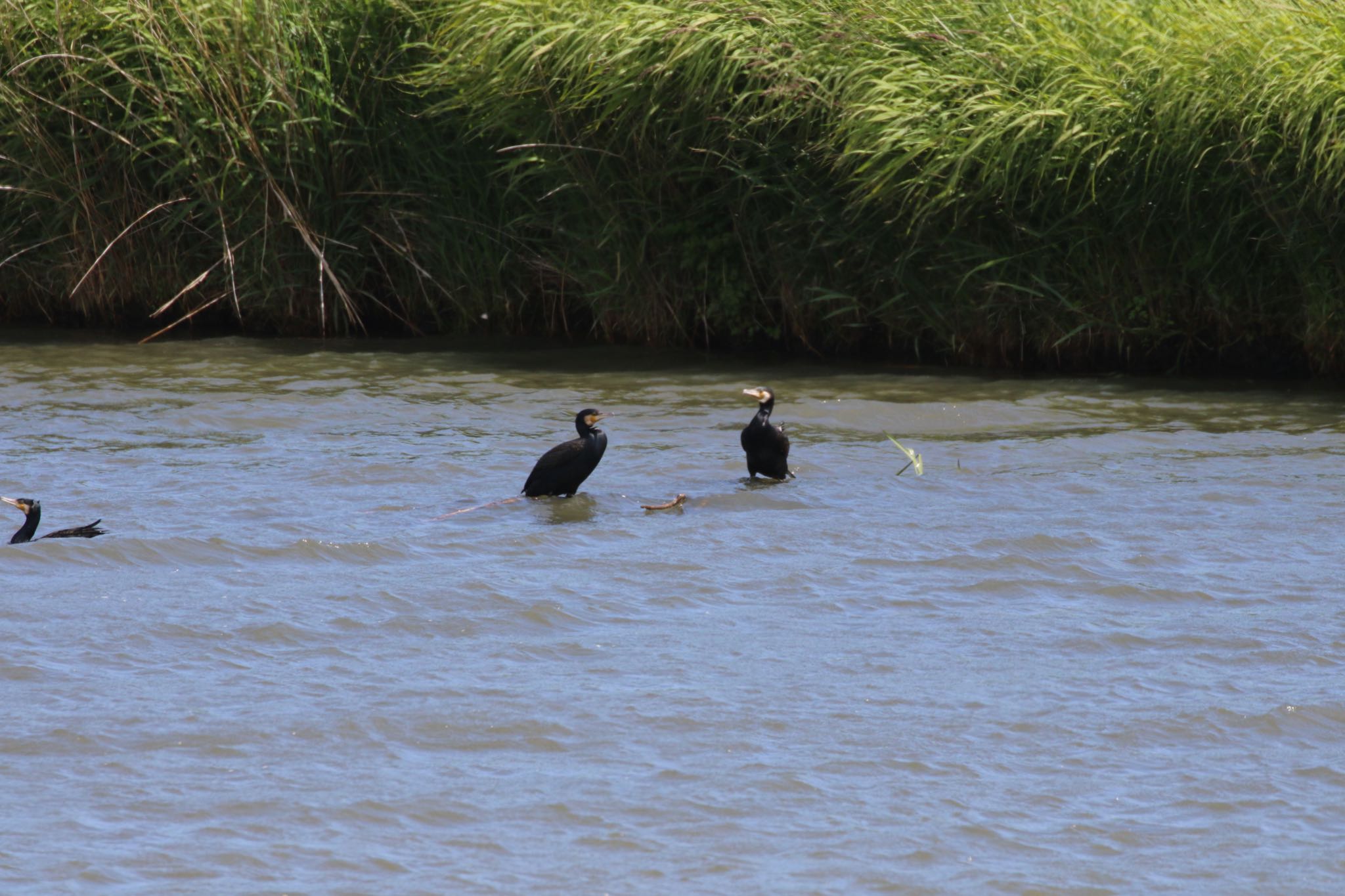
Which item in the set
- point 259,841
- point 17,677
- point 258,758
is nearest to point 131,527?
point 17,677

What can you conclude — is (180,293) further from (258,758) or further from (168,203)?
(258,758)

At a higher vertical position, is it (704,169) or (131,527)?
(704,169)

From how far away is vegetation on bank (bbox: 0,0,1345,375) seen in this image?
29.3 feet

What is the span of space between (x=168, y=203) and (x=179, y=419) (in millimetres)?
2042

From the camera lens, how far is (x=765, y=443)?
7.25m

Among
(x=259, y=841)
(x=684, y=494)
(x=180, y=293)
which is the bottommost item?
(x=259, y=841)

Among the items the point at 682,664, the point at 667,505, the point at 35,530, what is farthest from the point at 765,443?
the point at 35,530

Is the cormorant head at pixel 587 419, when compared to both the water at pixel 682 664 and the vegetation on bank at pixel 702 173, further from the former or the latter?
the vegetation on bank at pixel 702 173

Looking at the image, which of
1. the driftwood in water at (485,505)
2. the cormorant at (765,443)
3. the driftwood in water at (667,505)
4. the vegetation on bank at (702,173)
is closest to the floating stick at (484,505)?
the driftwood in water at (485,505)

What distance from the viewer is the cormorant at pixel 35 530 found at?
20.2 feet

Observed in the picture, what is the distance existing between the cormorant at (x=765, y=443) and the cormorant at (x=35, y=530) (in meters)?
2.60

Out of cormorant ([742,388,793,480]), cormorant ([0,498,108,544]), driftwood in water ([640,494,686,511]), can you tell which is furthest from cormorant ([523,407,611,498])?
cormorant ([0,498,108,544])

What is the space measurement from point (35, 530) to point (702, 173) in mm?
4716

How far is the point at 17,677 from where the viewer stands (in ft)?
15.1
